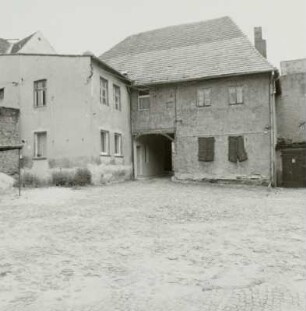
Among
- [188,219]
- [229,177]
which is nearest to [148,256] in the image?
[188,219]

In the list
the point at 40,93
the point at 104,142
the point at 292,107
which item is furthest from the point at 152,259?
the point at 292,107

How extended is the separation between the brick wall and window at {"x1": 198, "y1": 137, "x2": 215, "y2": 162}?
9.49 metres

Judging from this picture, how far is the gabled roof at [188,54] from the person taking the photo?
2197 centimetres

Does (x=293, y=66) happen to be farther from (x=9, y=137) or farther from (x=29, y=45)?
(x=9, y=137)

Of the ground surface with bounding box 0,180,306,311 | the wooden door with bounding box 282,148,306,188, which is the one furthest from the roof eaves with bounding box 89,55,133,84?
A: the ground surface with bounding box 0,180,306,311

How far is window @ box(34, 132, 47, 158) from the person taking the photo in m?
20.5

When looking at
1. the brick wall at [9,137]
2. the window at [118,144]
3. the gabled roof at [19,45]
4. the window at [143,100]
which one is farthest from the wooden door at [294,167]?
the gabled roof at [19,45]

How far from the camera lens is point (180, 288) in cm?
507

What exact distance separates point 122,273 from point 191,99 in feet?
58.0

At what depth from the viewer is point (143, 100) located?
2397cm

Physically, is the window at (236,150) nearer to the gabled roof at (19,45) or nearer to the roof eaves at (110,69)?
the roof eaves at (110,69)

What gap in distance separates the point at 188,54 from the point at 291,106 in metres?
8.69

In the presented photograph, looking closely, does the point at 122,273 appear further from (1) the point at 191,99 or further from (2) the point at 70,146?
(1) the point at 191,99

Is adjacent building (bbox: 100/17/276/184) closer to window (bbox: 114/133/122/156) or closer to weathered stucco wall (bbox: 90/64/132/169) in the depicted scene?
weathered stucco wall (bbox: 90/64/132/169)
